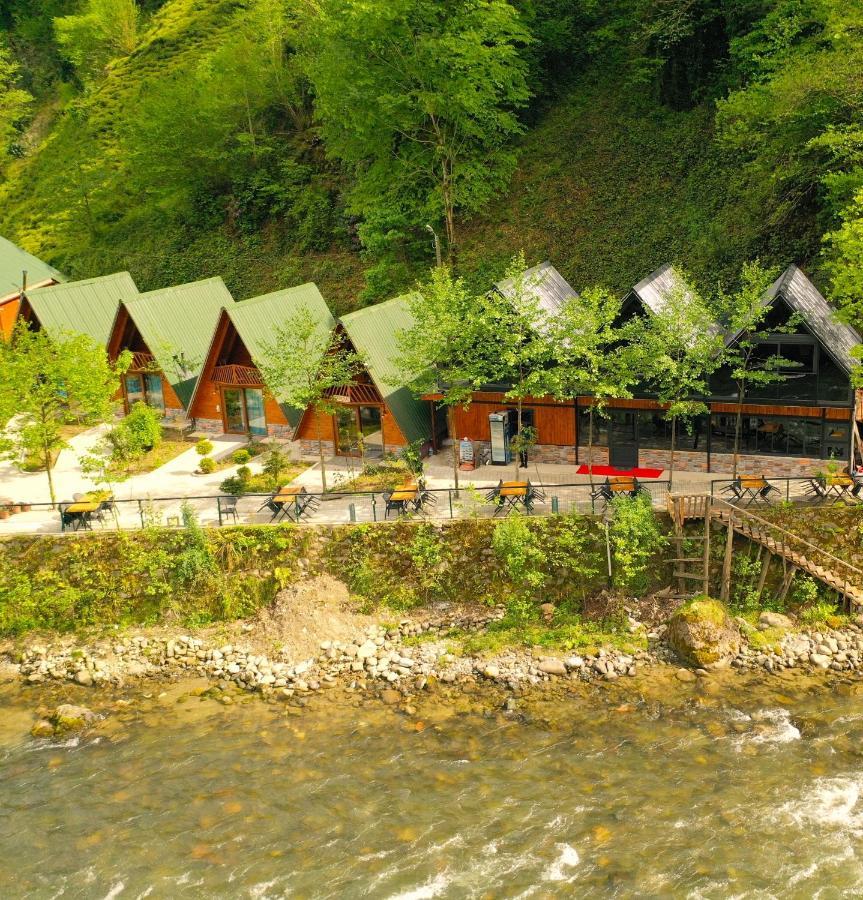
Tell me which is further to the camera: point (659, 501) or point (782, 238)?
point (782, 238)

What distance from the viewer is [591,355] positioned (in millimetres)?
31453

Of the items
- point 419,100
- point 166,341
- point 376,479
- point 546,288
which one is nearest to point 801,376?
point 546,288

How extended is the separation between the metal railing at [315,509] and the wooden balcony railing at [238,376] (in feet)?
26.1

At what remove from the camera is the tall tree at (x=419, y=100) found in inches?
1764

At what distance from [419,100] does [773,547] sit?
28.4 m

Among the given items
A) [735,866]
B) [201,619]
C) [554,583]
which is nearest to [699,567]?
[554,583]

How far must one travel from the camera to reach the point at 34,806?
23.6 meters

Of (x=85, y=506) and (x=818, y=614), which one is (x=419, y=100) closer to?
(x=85, y=506)

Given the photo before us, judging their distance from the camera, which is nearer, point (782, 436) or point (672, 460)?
point (672, 460)

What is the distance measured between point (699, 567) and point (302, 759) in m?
14.0

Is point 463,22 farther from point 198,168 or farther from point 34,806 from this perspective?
point 34,806

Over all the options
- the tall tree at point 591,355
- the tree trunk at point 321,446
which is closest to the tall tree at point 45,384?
the tree trunk at point 321,446

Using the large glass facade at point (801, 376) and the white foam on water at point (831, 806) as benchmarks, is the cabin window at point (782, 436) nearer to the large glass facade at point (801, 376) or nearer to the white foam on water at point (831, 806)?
the large glass facade at point (801, 376)

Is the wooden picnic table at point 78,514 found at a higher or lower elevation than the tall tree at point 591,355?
lower
